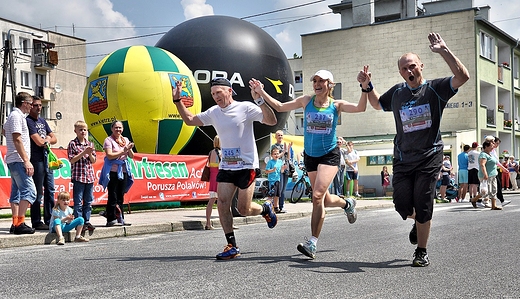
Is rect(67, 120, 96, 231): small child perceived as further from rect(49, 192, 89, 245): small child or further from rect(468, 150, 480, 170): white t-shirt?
rect(468, 150, 480, 170): white t-shirt

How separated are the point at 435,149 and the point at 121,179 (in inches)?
242

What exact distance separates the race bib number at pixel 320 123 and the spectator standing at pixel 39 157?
4661mm

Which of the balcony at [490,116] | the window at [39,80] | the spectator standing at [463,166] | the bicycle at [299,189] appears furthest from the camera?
the window at [39,80]

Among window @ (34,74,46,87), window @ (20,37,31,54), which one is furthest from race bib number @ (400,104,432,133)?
window @ (34,74,46,87)

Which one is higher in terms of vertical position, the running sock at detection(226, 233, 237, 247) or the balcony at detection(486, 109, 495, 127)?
the balcony at detection(486, 109, 495, 127)

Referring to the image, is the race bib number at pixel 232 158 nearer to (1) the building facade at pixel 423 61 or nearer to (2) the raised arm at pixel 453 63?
(2) the raised arm at pixel 453 63

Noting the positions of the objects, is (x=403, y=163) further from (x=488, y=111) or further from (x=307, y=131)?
(x=488, y=111)

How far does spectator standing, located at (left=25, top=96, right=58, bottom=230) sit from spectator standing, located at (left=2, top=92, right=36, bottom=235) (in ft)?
1.10

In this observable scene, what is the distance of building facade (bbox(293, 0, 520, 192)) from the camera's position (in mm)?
38188

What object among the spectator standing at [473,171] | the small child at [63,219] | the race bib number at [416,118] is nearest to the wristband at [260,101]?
the race bib number at [416,118]

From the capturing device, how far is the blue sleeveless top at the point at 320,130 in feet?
22.8

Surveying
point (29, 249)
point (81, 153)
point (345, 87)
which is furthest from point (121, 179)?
point (345, 87)

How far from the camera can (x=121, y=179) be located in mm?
10781

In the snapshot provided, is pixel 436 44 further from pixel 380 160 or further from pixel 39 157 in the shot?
Result: pixel 380 160
